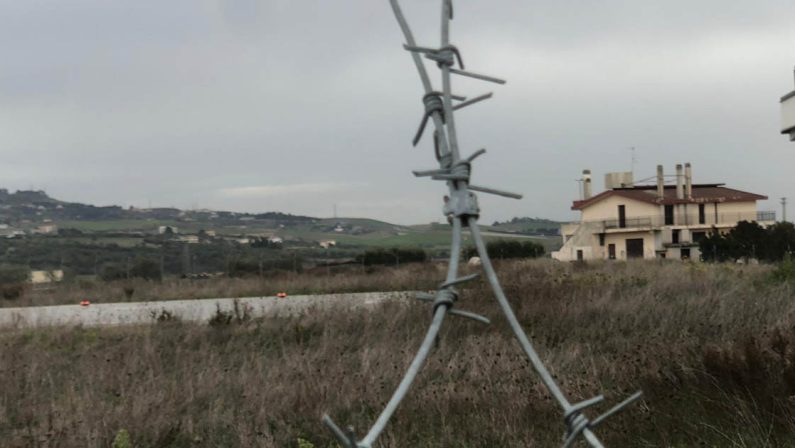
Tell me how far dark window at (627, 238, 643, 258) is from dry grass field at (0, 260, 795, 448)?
162 feet

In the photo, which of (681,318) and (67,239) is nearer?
(681,318)

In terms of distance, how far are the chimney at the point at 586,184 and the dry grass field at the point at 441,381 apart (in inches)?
2197

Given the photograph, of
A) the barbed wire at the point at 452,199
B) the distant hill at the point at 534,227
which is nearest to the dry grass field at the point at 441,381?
the barbed wire at the point at 452,199

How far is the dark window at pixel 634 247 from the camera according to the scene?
180ft

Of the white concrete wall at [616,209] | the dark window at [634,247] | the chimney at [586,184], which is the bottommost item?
the dark window at [634,247]

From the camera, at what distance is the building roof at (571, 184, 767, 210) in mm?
54844

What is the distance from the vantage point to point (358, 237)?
5403 centimetres

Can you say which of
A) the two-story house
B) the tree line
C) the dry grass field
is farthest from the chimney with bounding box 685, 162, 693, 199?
the dry grass field

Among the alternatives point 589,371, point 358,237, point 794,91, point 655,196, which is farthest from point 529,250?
point 589,371

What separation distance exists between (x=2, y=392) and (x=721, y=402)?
4.90 metres

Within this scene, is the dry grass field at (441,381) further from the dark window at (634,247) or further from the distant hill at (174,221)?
the dark window at (634,247)

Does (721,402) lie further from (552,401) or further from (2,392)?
(2,392)

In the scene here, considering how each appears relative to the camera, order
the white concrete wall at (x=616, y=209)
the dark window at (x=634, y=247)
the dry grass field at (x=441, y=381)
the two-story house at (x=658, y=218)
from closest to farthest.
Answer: the dry grass field at (x=441, y=381) → the two-story house at (x=658, y=218) → the white concrete wall at (x=616, y=209) → the dark window at (x=634, y=247)

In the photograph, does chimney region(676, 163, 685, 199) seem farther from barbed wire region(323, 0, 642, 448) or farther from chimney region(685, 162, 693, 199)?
barbed wire region(323, 0, 642, 448)
